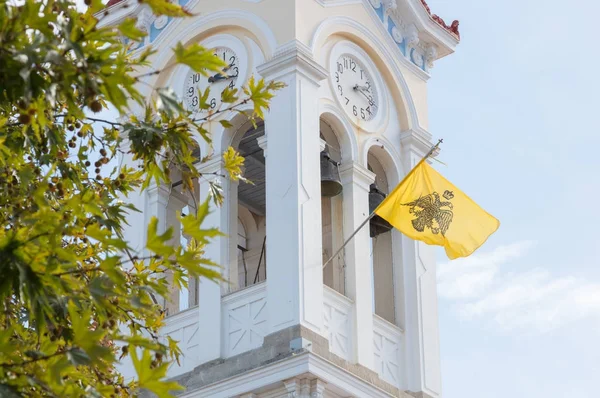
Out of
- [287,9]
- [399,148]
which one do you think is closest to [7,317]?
[287,9]

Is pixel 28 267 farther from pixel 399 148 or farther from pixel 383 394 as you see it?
pixel 399 148

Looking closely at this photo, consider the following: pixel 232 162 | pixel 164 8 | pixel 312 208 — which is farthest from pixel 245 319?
pixel 164 8

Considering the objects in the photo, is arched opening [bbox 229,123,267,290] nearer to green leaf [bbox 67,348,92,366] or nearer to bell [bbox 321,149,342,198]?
bell [bbox 321,149,342,198]

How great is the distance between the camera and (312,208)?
1805 centimetres

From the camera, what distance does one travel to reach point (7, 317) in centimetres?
856

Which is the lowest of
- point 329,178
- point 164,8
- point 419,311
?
point 164,8

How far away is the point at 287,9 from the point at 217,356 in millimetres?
4549

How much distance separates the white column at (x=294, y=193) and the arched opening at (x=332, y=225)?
606 millimetres

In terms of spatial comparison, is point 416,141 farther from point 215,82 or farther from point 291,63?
point 215,82

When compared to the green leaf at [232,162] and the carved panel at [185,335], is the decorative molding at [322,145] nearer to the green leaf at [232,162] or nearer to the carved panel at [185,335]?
the carved panel at [185,335]

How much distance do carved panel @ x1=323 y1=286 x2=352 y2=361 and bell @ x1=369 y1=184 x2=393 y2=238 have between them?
6.16 feet

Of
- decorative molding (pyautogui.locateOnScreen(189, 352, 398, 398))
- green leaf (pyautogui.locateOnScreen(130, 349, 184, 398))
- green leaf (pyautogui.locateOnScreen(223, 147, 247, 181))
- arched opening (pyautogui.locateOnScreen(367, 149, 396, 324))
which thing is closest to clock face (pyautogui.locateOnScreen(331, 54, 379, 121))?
arched opening (pyautogui.locateOnScreen(367, 149, 396, 324))

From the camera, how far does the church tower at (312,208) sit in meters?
17.5

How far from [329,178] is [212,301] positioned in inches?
87.5
